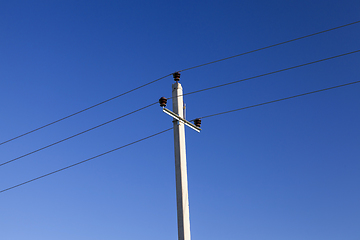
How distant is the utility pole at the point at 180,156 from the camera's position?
12.8 metres

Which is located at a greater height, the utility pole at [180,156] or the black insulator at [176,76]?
the black insulator at [176,76]

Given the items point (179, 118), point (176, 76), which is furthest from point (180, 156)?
point (176, 76)

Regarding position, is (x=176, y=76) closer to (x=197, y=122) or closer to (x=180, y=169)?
(x=197, y=122)

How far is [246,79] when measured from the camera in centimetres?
1636

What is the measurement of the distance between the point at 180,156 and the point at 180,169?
41 centimetres

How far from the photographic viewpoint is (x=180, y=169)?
13.4 meters

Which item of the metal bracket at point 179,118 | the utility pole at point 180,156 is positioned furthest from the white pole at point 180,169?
the metal bracket at point 179,118

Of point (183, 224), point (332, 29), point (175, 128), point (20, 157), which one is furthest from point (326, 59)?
point (20, 157)

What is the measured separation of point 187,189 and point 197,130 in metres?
2.32

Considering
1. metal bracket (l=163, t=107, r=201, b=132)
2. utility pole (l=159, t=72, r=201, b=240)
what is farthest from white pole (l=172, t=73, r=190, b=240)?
metal bracket (l=163, t=107, r=201, b=132)

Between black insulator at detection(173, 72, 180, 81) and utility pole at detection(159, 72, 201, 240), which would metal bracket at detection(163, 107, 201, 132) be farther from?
black insulator at detection(173, 72, 180, 81)

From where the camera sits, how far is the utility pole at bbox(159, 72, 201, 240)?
1276 centimetres

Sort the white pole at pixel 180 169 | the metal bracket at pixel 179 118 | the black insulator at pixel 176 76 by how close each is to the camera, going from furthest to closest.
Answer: the black insulator at pixel 176 76 → the metal bracket at pixel 179 118 → the white pole at pixel 180 169

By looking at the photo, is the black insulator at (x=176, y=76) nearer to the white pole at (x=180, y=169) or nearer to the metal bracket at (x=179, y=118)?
the white pole at (x=180, y=169)
